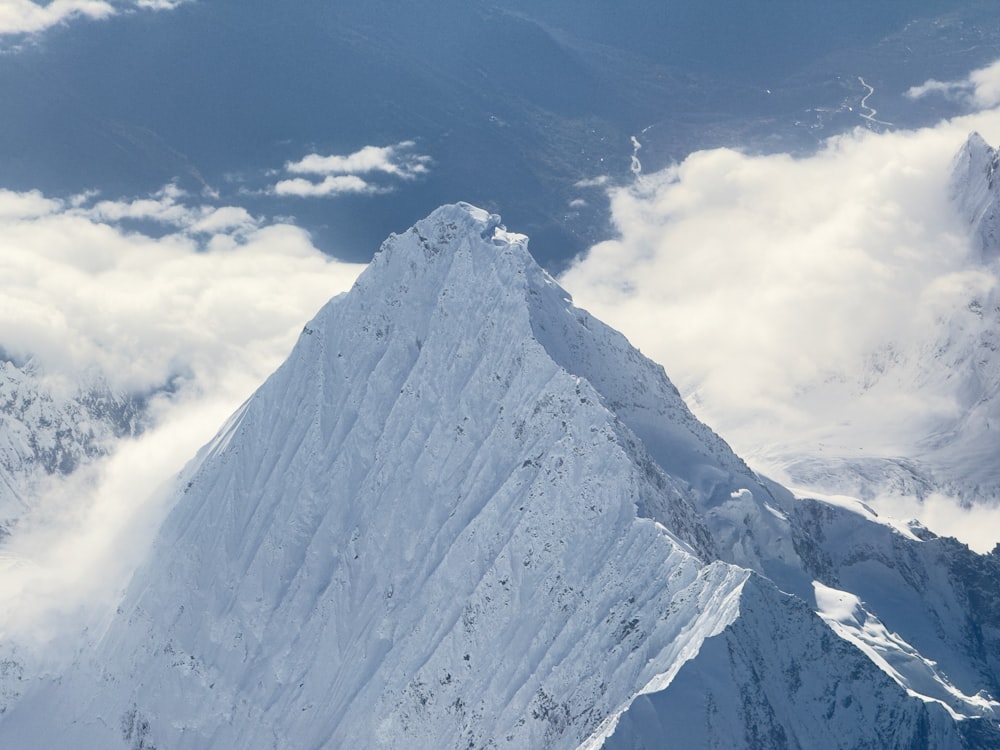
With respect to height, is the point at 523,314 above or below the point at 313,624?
above

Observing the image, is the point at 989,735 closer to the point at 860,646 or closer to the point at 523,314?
the point at 860,646

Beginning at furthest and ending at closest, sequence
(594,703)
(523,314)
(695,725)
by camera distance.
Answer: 1. (523,314)
2. (594,703)
3. (695,725)

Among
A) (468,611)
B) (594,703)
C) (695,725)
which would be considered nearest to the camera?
(695,725)

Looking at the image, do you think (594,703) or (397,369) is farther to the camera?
(397,369)

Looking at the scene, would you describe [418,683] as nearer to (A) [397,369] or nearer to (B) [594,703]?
(B) [594,703]

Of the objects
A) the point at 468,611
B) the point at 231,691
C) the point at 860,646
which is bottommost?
the point at 231,691

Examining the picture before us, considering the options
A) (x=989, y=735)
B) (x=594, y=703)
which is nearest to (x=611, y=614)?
(x=594, y=703)

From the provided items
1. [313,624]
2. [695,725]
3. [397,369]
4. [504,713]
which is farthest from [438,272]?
[695,725]
